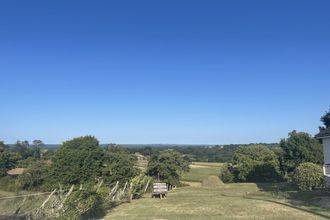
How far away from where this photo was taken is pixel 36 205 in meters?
16.8

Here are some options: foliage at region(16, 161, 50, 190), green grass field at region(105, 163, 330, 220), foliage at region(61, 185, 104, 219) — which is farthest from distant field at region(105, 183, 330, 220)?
foliage at region(16, 161, 50, 190)

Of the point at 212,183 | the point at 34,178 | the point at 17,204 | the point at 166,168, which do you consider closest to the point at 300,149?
the point at 212,183

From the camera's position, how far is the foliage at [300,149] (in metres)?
46.6

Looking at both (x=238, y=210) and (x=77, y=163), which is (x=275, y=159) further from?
(x=238, y=210)

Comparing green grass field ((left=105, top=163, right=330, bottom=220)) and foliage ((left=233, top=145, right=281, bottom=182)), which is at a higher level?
foliage ((left=233, top=145, right=281, bottom=182))

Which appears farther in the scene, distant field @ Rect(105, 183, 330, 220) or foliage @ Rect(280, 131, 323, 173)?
foliage @ Rect(280, 131, 323, 173)

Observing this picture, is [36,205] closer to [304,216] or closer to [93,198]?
[93,198]

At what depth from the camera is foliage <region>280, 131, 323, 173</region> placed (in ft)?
153

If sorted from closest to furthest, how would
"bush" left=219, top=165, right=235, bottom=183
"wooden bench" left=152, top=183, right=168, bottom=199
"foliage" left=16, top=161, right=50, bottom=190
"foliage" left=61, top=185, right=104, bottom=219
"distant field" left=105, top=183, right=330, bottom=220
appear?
"foliage" left=61, top=185, right=104, bottom=219, "distant field" left=105, top=183, right=330, bottom=220, "wooden bench" left=152, top=183, right=168, bottom=199, "foliage" left=16, top=161, right=50, bottom=190, "bush" left=219, top=165, right=235, bottom=183

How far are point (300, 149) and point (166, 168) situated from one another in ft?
52.8

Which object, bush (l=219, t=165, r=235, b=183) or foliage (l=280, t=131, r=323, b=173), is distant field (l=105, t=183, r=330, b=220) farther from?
bush (l=219, t=165, r=235, b=183)

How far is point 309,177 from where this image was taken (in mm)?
28641

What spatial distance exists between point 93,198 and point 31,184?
113ft

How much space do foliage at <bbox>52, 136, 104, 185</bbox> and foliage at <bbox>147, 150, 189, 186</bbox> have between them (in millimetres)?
8376
